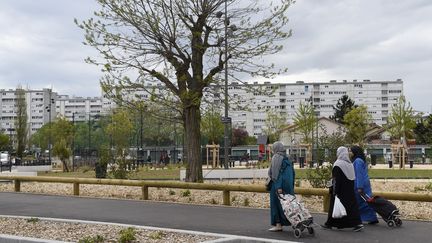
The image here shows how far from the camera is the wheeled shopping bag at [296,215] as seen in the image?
943cm

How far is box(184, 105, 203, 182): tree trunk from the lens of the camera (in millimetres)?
18422

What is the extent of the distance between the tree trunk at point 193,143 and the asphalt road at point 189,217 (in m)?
3.08

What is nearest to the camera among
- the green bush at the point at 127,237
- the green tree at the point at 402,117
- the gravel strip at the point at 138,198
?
the green bush at the point at 127,237

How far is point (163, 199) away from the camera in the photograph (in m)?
16.3

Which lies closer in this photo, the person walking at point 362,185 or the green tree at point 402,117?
the person walking at point 362,185

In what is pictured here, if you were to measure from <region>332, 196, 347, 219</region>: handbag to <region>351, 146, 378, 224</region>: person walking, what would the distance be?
65 cm

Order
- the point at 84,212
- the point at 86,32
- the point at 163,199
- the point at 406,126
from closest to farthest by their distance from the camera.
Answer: the point at 84,212 → the point at 163,199 → the point at 86,32 → the point at 406,126

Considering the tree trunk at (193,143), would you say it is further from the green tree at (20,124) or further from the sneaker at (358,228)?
the green tree at (20,124)

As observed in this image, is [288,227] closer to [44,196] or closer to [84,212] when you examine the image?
[84,212]

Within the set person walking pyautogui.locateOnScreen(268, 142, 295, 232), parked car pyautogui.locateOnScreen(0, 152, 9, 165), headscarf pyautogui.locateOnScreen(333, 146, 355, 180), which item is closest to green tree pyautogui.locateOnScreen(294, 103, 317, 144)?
parked car pyautogui.locateOnScreen(0, 152, 9, 165)

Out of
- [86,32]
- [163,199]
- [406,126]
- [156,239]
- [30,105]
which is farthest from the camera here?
[30,105]

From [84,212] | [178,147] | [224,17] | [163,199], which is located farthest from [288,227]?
[178,147]

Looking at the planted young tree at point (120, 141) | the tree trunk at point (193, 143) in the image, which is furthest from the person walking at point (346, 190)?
the planted young tree at point (120, 141)

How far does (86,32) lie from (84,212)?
614 cm
